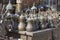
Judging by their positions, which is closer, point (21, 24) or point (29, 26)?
point (29, 26)

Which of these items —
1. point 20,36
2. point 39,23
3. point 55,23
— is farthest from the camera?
point 55,23

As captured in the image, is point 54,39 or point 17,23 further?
point 54,39

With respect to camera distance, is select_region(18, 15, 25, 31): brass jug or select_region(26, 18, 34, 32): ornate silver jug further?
select_region(18, 15, 25, 31): brass jug

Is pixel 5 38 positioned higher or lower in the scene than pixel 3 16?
lower

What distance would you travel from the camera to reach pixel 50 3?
774 cm

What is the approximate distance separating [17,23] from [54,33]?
90cm

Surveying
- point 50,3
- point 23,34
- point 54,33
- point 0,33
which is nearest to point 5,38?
point 0,33

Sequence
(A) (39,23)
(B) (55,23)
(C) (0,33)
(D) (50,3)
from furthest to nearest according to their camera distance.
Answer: (D) (50,3), (B) (55,23), (A) (39,23), (C) (0,33)

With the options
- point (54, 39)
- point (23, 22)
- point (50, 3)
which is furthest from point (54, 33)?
point (50, 3)

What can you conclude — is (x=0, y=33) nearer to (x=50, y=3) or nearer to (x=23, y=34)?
(x=23, y=34)

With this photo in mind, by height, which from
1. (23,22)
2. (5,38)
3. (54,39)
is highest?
(23,22)

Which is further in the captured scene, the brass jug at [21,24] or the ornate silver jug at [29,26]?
the brass jug at [21,24]

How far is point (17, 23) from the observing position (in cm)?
391

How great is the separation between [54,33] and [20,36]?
36.1 inches
